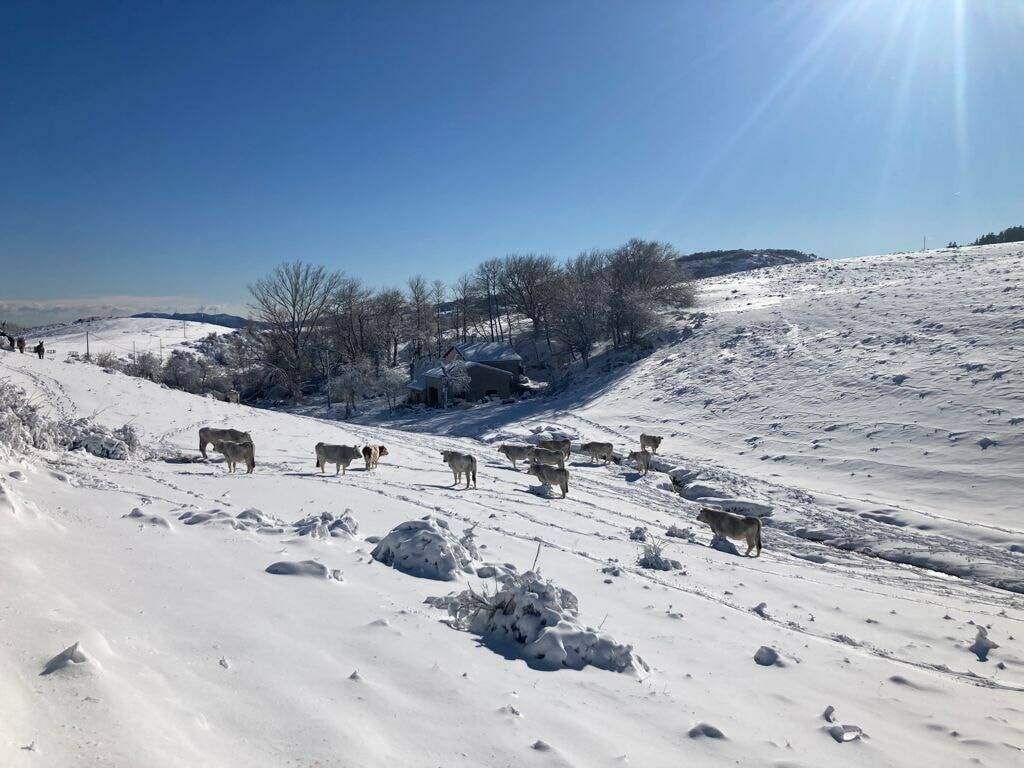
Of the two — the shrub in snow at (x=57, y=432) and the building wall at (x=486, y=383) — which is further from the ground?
the shrub in snow at (x=57, y=432)

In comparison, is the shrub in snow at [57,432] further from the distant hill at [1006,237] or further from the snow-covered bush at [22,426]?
the distant hill at [1006,237]

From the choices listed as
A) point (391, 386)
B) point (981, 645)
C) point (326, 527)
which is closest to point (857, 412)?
point (981, 645)

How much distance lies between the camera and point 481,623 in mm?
6047

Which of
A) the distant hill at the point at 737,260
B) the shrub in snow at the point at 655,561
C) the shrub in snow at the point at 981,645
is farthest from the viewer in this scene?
the distant hill at the point at 737,260

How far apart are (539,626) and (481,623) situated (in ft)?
2.07

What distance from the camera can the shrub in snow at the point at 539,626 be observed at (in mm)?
5531

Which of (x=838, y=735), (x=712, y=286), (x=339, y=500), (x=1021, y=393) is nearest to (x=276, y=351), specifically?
(x=712, y=286)

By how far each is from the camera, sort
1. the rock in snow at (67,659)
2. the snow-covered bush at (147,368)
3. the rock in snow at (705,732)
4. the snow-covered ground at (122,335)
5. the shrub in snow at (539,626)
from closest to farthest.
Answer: the rock in snow at (67,659) < the rock in snow at (705,732) < the shrub in snow at (539,626) < the snow-covered bush at (147,368) < the snow-covered ground at (122,335)

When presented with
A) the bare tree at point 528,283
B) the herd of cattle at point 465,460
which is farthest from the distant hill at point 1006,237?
the herd of cattle at point 465,460

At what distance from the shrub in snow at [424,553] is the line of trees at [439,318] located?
141 feet

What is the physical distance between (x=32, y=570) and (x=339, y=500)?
7421 millimetres

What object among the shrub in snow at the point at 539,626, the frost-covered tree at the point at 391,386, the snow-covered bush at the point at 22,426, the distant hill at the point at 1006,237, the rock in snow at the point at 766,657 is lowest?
the frost-covered tree at the point at 391,386

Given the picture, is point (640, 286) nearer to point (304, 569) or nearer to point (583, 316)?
point (583, 316)

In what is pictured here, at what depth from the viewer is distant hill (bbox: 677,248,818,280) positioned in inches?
4660
